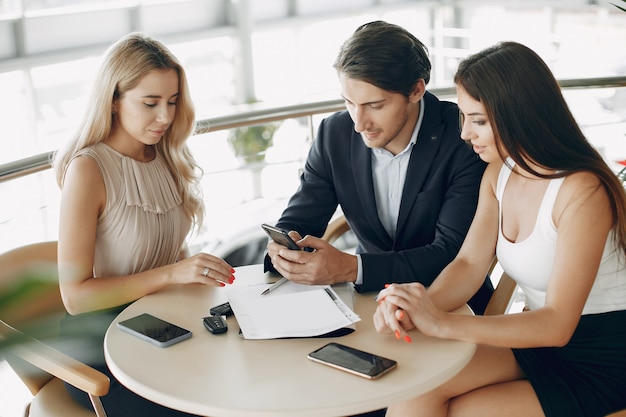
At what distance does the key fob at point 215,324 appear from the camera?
1656 millimetres

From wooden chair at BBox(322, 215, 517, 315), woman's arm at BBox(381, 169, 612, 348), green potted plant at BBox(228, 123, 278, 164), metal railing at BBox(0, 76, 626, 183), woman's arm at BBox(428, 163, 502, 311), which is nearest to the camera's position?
woman's arm at BBox(381, 169, 612, 348)

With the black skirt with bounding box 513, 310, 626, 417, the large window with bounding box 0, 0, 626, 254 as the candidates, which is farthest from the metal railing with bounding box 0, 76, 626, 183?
the large window with bounding box 0, 0, 626, 254

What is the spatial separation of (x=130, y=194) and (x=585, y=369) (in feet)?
4.33

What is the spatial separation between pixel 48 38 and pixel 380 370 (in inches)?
405

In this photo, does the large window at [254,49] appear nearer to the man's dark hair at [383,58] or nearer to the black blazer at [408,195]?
the black blazer at [408,195]

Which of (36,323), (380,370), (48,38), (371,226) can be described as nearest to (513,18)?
(48,38)

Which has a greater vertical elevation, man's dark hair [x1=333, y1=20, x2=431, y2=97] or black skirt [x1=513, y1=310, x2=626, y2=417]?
man's dark hair [x1=333, y1=20, x2=431, y2=97]

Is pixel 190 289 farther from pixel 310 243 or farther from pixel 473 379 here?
pixel 473 379

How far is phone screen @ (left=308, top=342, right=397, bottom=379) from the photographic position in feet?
4.62

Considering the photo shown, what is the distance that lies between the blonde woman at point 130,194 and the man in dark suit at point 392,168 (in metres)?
0.34

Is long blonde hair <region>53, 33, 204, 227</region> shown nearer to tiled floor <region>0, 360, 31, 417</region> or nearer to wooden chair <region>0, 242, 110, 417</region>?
wooden chair <region>0, 242, 110, 417</region>

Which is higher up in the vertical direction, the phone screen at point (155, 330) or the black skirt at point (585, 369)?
the phone screen at point (155, 330)

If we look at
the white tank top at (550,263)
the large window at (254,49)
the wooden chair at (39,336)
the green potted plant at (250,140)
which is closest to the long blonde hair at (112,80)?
the wooden chair at (39,336)

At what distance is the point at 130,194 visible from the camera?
209 centimetres
